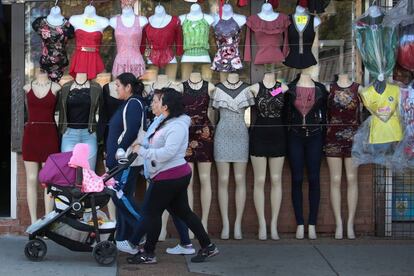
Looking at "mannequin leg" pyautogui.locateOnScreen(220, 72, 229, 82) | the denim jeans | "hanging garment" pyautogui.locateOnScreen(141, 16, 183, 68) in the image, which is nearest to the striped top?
"hanging garment" pyautogui.locateOnScreen(141, 16, 183, 68)

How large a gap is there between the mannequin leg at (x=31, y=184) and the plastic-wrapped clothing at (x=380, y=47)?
12.7 feet

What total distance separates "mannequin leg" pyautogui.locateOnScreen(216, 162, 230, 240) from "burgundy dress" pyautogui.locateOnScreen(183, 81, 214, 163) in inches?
7.3

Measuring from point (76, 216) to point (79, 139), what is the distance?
1351mm

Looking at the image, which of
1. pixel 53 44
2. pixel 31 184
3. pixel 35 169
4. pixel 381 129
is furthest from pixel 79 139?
pixel 381 129

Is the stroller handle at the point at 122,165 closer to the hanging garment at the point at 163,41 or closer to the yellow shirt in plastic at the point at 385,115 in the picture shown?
the hanging garment at the point at 163,41

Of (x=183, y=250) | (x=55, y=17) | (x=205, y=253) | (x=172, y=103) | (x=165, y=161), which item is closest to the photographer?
(x=165, y=161)

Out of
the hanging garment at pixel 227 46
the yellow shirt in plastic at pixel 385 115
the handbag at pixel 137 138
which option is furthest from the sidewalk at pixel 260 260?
the hanging garment at pixel 227 46

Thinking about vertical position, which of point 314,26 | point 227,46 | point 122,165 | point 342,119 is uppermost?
point 314,26

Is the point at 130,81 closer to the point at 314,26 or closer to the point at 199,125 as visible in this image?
the point at 199,125

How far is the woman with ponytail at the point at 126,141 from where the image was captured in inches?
265

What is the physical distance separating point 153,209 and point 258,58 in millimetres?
2400

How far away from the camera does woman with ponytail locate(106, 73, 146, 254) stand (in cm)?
674

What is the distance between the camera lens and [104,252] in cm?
654

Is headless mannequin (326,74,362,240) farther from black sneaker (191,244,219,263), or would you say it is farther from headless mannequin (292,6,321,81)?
black sneaker (191,244,219,263)
